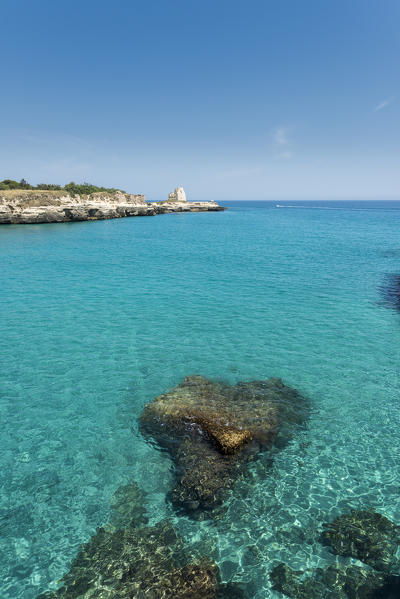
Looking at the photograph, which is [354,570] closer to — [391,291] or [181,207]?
[391,291]

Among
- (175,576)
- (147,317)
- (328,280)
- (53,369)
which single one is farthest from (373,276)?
(175,576)

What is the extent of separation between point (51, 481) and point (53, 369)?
21.0ft

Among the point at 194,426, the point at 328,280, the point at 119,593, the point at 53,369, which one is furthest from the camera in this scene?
the point at 328,280

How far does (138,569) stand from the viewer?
654 centimetres

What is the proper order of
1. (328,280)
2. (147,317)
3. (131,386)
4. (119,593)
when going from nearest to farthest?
(119,593) < (131,386) < (147,317) < (328,280)

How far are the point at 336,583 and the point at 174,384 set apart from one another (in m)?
8.23

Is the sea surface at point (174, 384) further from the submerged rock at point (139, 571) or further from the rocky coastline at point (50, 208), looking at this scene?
the rocky coastline at point (50, 208)

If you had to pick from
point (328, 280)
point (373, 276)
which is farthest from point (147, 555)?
point (373, 276)

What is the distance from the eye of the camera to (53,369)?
47.2 feet

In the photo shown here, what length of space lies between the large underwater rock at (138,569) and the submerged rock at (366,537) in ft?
8.24

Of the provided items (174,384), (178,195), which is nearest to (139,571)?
(174,384)

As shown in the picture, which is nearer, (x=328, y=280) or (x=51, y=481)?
(x=51, y=481)

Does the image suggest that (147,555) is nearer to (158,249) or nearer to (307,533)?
(307,533)

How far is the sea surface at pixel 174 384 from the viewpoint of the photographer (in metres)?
7.36
